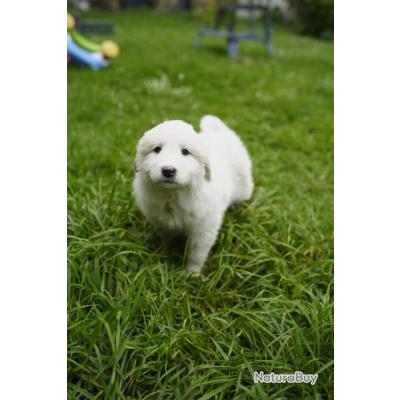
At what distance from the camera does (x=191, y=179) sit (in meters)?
2.30

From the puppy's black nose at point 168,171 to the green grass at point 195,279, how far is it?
23.6 inches

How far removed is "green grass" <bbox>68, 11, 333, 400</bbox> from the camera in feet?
6.50

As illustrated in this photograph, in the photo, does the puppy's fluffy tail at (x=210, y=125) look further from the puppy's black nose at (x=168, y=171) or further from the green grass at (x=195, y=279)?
the puppy's black nose at (x=168, y=171)

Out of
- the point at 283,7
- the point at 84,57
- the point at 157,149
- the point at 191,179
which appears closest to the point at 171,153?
the point at 157,149

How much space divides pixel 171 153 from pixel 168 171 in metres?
0.10

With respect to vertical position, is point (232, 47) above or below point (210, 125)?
above

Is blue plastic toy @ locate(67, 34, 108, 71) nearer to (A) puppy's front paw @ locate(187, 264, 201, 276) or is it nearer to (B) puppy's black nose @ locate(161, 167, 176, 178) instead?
(A) puppy's front paw @ locate(187, 264, 201, 276)

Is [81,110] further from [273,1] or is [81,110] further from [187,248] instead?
[273,1]

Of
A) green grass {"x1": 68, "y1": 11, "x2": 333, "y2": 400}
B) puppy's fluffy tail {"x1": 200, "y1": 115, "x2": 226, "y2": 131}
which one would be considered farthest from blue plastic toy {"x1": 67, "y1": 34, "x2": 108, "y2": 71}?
puppy's fluffy tail {"x1": 200, "y1": 115, "x2": 226, "y2": 131}

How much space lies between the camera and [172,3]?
373 inches

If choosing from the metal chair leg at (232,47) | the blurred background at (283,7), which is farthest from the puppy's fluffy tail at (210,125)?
the metal chair leg at (232,47)

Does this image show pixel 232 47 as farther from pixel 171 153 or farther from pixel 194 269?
pixel 171 153

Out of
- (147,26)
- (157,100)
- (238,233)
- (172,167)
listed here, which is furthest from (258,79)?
(172,167)

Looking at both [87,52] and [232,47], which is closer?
[87,52]
